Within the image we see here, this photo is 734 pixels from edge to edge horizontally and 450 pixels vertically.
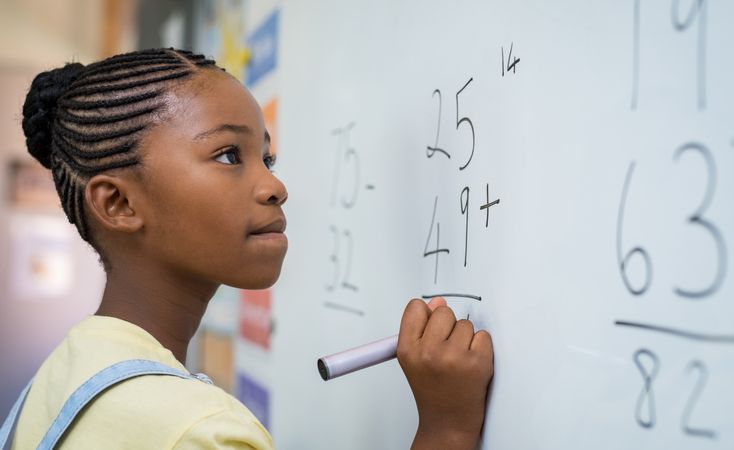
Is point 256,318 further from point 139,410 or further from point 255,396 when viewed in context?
point 139,410

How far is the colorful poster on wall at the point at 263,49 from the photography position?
3.05 feet

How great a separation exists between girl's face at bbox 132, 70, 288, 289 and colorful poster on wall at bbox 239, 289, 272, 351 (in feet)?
1.33

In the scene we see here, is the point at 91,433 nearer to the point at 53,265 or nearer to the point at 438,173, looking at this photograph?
the point at 438,173

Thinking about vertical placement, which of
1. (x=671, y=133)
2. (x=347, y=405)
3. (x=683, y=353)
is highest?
(x=671, y=133)

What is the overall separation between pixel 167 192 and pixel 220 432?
19 cm

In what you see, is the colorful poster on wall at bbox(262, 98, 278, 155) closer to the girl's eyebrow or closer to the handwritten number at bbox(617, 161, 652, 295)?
the girl's eyebrow

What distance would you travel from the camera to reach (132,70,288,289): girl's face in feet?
1.61

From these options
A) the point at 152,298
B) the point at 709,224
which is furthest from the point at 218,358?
the point at 709,224

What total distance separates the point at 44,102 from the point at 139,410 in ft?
0.97

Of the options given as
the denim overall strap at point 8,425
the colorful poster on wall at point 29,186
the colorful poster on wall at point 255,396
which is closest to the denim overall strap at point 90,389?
the denim overall strap at point 8,425

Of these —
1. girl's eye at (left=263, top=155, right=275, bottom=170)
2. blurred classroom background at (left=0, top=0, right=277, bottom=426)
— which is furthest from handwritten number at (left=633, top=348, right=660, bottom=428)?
blurred classroom background at (left=0, top=0, right=277, bottom=426)

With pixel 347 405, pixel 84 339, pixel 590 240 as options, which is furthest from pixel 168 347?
pixel 590 240

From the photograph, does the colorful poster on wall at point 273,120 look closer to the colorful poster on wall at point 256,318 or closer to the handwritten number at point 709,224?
the colorful poster on wall at point 256,318

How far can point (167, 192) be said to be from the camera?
493mm
